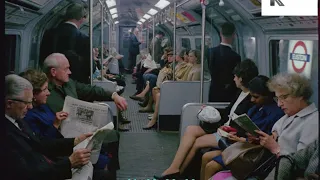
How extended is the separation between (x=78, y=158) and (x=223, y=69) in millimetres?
1502

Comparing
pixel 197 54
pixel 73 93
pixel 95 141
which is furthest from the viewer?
pixel 197 54

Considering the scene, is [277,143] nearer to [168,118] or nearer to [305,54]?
[305,54]

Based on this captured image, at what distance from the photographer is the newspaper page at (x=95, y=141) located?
7.51 ft

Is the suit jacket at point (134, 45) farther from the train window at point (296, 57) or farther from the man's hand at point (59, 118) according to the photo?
the train window at point (296, 57)

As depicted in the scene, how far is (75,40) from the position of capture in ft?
9.40

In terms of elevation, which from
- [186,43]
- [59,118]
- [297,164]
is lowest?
[297,164]

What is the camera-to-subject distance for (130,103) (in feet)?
10.3

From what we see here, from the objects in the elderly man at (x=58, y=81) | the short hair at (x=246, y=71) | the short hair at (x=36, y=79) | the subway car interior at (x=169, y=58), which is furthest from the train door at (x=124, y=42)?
the short hair at (x=36, y=79)

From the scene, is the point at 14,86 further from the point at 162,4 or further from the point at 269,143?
the point at 162,4

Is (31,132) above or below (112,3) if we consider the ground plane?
below

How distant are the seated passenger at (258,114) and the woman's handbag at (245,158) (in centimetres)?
8

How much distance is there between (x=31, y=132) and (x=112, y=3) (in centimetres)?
127

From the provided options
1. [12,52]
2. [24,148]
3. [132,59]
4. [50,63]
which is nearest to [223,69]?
[132,59]

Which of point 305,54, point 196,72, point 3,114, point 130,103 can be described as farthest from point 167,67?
point 3,114
